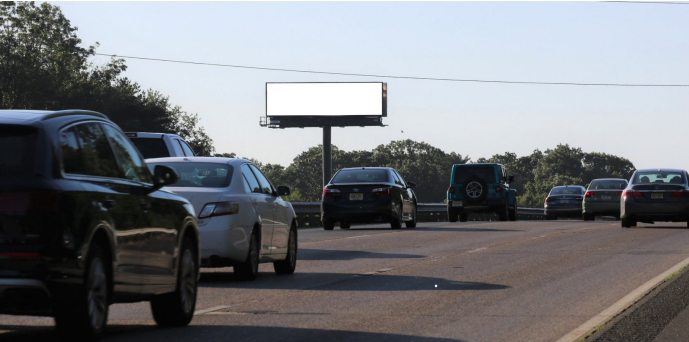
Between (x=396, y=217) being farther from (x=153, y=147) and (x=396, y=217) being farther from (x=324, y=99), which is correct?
(x=324, y=99)

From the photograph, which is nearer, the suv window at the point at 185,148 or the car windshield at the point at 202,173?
the car windshield at the point at 202,173

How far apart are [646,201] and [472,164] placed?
10373mm

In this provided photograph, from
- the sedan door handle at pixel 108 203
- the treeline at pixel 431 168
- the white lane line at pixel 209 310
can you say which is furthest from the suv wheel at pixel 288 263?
the treeline at pixel 431 168

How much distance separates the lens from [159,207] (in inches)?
365

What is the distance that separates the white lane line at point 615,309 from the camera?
9195mm

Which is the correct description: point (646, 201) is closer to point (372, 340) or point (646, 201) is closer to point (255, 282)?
point (255, 282)

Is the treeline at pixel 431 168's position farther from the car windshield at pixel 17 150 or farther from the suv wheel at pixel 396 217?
the car windshield at pixel 17 150

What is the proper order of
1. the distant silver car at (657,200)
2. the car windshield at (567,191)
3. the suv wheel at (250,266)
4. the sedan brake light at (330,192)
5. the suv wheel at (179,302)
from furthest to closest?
the car windshield at (567,191), the sedan brake light at (330,192), the distant silver car at (657,200), the suv wheel at (250,266), the suv wheel at (179,302)

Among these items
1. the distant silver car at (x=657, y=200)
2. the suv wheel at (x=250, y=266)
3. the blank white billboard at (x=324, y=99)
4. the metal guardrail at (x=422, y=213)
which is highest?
the blank white billboard at (x=324, y=99)

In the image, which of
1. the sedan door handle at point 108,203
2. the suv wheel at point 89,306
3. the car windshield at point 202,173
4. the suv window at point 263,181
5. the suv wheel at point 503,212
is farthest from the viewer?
the suv wheel at point 503,212

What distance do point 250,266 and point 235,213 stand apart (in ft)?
2.52

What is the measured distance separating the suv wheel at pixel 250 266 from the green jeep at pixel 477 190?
952 inches

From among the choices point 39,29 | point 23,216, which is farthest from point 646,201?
point 39,29

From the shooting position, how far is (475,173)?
38.9 m
